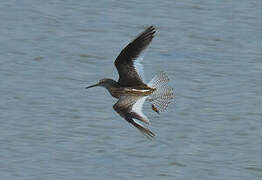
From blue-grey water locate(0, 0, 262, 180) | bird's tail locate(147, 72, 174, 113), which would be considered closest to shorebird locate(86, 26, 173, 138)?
bird's tail locate(147, 72, 174, 113)

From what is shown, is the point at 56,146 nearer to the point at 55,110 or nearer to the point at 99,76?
the point at 55,110

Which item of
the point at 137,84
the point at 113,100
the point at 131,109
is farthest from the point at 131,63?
the point at 113,100

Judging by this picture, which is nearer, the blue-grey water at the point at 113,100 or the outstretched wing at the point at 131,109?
the outstretched wing at the point at 131,109

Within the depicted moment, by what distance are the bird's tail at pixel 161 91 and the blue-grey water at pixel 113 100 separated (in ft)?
4.10

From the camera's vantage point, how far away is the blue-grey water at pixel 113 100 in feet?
36.1

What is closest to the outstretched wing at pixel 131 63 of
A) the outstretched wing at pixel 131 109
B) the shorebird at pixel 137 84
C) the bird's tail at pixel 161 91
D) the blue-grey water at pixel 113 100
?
the shorebird at pixel 137 84

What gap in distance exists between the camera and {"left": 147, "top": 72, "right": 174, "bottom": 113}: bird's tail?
9.52 metres

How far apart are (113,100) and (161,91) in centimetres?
305

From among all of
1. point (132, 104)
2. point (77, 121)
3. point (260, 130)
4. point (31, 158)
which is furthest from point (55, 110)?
point (132, 104)

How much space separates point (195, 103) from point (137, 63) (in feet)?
8.96

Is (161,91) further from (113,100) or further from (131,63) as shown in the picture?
(113,100)

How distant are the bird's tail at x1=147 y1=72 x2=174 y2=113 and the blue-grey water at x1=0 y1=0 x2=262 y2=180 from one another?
125 cm

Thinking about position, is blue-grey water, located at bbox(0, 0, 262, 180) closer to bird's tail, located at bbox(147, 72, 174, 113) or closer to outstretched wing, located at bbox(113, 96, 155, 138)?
bird's tail, located at bbox(147, 72, 174, 113)

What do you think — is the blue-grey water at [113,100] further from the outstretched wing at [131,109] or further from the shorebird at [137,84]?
Answer: the outstretched wing at [131,109]
